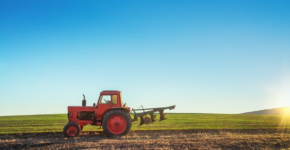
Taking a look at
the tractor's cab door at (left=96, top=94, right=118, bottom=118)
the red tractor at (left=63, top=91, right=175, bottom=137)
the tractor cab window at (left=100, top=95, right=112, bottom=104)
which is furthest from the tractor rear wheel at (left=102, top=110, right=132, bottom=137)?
the tractor cab window at (left=100, top=95, right=112, bottom=104)

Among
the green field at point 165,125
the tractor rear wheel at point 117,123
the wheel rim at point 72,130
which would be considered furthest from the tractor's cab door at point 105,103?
the green field at point 165,125

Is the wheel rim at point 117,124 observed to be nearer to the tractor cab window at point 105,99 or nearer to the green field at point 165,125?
the tractor cab window at point 105,99

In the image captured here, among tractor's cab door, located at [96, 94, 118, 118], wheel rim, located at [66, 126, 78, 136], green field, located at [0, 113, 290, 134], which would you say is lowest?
green field, located at [0, 113, 290, 134]

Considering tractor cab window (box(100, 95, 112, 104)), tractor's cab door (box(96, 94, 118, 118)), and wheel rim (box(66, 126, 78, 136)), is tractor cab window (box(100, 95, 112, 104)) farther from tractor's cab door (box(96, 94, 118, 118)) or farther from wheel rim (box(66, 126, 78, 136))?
wheel rim (box(66, 126, 78, 136))

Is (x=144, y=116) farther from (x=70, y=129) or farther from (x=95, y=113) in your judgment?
(x=70, y=129)

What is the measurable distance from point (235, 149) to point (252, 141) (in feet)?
6.12

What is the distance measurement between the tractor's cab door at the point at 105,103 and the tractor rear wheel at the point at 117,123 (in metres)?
0.47

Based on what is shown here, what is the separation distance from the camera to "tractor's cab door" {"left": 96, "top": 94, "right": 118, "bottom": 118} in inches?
536

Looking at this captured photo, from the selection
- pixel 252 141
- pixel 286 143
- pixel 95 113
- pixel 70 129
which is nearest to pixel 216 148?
pixel 252 141

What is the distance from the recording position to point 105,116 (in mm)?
13148

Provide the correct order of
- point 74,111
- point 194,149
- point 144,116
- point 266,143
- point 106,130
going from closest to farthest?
point 194,149, point 266,143, point 106,130, point 74,111, point 144,116

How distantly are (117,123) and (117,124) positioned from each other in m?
0.05

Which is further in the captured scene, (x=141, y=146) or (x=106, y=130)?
(x=106, y=130)

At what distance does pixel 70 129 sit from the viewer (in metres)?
13.4
